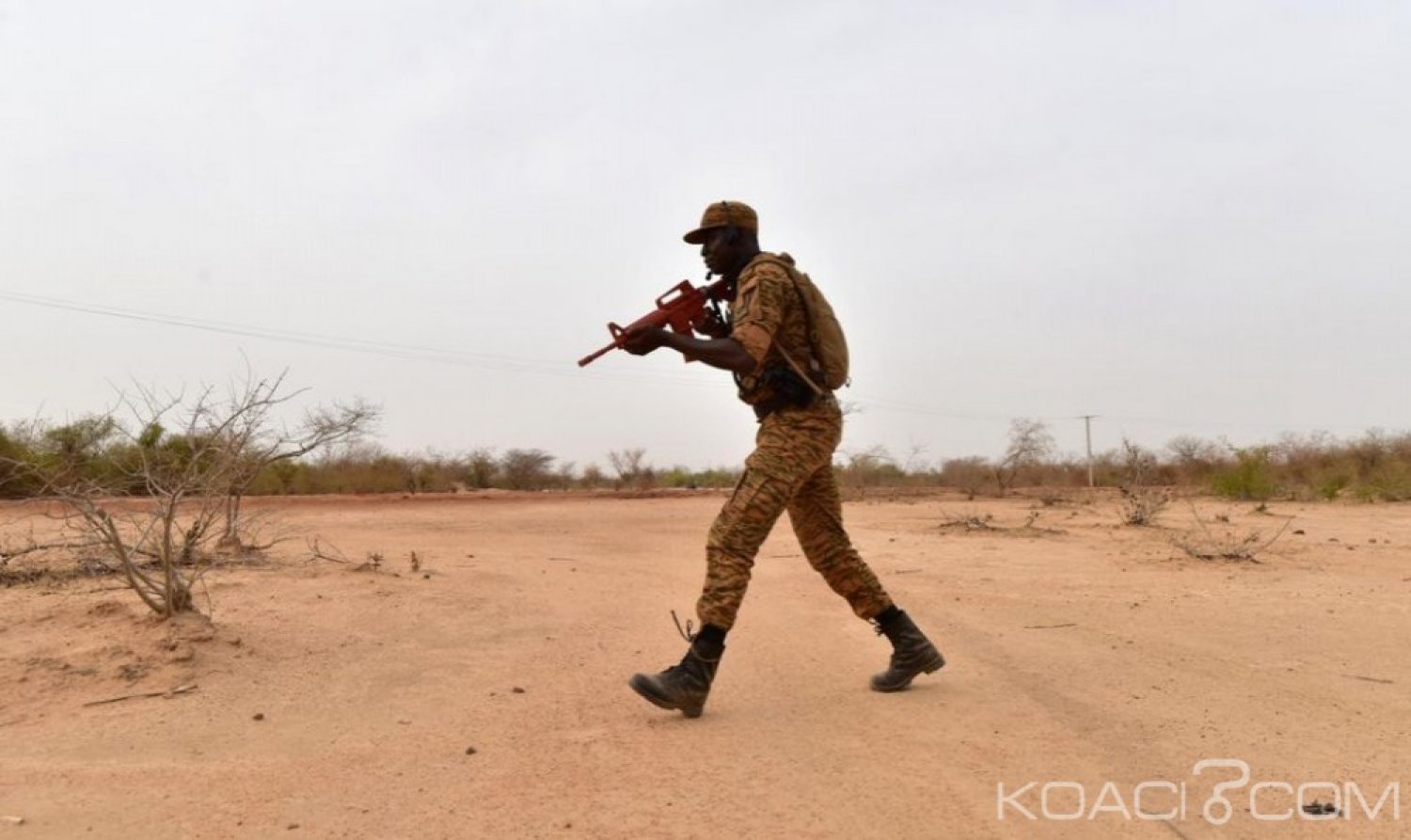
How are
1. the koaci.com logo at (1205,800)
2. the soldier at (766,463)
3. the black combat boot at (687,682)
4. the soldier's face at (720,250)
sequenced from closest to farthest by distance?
the koaci.com logo at (1205,800) < the black combat boot at (687,682) < the soldier at (766,463) < the soldier's face at (720,250)

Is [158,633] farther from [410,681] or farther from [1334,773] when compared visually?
[1334,773]

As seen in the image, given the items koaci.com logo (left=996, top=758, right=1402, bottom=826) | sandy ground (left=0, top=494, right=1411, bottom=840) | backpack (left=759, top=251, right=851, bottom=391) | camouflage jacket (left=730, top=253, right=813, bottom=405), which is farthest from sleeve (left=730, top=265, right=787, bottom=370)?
koaci.com logo (left=996, top=758, right=1402, bottom=826)

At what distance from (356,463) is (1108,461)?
24060mm

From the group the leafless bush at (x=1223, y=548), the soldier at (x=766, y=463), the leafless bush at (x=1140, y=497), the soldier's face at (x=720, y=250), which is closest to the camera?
the soldier at (x=766, y=463)

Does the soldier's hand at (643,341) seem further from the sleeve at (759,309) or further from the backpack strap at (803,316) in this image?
the backpack strap at (803,316)

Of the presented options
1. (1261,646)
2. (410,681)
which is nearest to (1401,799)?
(1261,646)

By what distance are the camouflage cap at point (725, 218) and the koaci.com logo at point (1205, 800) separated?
7.44 feet

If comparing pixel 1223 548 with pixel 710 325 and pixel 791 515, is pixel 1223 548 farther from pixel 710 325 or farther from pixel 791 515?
pixel 710 325

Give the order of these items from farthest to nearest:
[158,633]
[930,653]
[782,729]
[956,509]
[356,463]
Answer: [356,463], [956,509], [158,633], [930,653], [782,729]

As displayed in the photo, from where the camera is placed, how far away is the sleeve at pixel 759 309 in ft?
10.7

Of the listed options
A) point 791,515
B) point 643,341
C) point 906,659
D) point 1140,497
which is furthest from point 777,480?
point 1140,497

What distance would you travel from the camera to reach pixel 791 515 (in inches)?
144

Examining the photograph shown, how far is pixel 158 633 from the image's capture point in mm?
3852

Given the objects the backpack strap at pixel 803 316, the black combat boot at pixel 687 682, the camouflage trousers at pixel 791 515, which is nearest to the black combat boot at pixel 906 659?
the camouflage trousers at pixel 791 515
